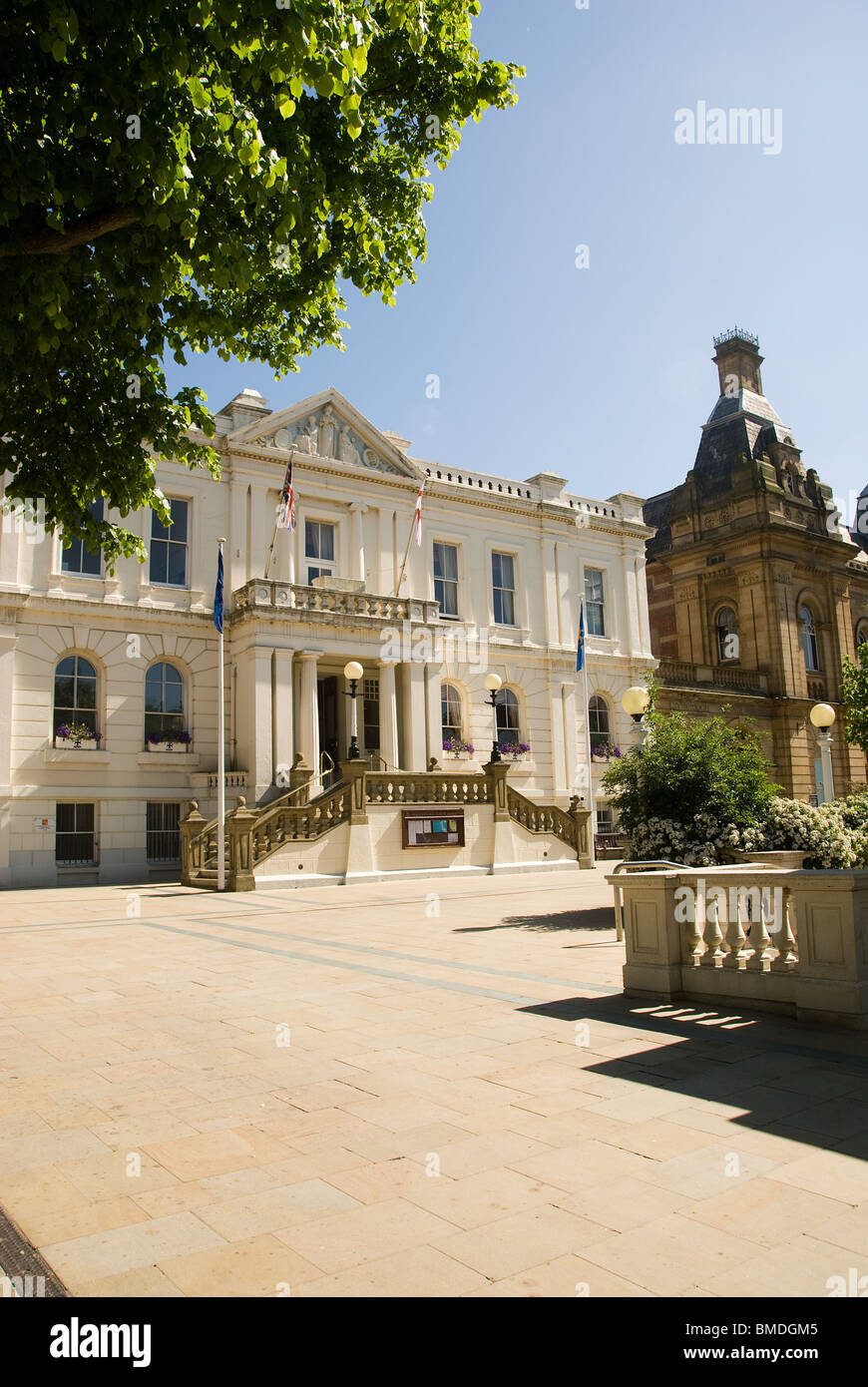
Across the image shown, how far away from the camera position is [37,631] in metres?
24.7

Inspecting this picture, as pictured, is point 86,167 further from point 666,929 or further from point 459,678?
point 459,678

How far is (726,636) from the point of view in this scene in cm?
4719

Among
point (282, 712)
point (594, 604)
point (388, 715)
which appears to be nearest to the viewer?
point (282, 712)

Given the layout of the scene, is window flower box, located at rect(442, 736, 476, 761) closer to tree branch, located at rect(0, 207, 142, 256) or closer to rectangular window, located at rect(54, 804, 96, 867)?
rectangular window, located at rect(54, 804, 96, 867)

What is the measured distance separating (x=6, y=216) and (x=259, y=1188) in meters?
6.72

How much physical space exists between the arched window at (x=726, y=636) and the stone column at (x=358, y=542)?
23407 millimetres

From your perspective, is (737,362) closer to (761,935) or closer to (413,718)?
(413,718)

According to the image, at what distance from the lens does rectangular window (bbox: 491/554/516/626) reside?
34.6 metres

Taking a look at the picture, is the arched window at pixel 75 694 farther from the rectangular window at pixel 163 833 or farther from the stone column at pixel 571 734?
the stone column at pixel 571 734

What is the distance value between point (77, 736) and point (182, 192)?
1988 centimetres

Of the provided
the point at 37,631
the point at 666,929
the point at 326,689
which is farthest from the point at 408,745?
the point at 666,929

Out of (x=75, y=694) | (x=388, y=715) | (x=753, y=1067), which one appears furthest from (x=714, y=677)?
(x=753, y=1067)

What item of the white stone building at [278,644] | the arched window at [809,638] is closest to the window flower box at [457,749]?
the white stone building at [278,644]
